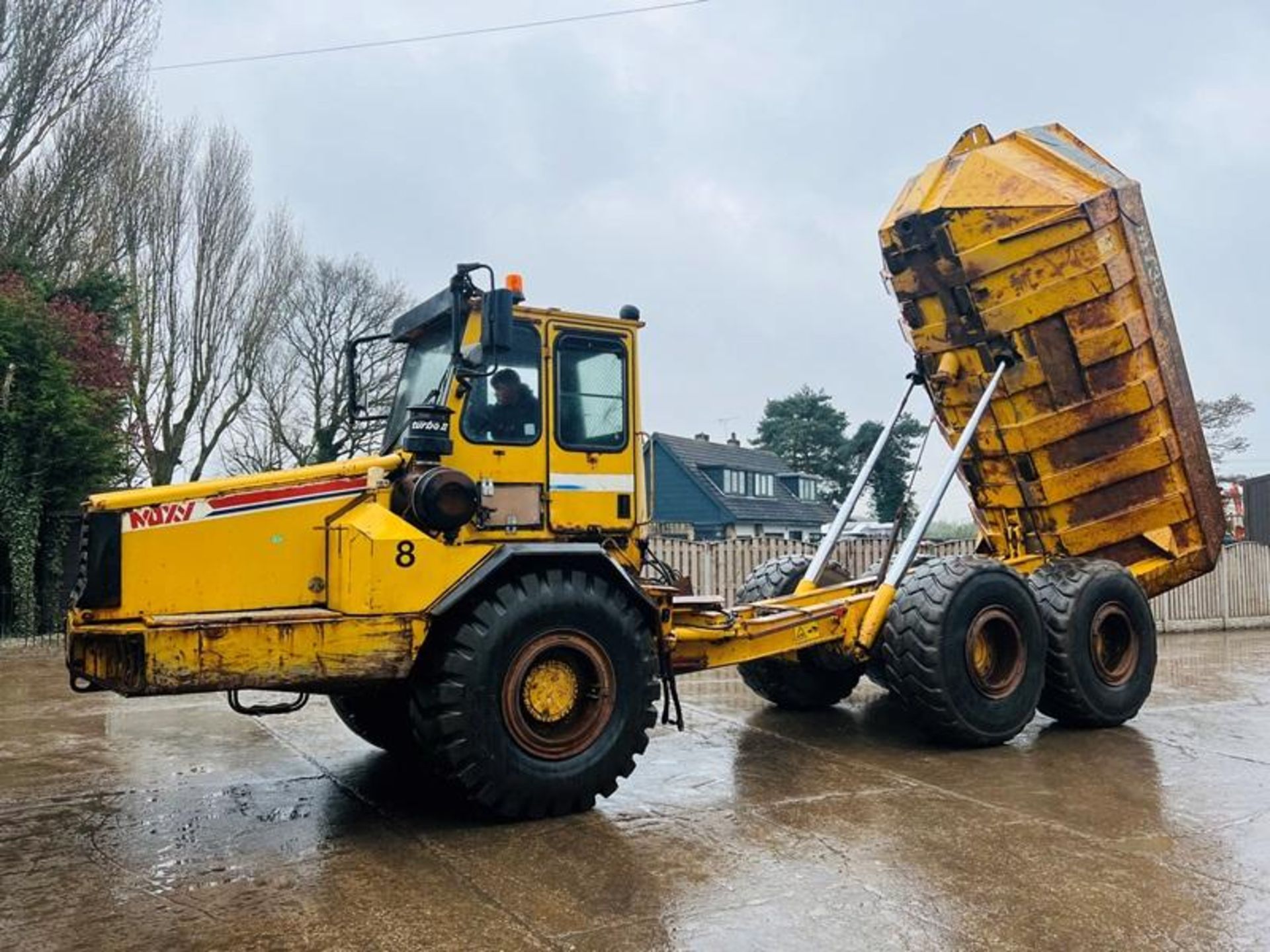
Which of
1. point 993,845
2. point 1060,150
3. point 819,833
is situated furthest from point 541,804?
point 1060,150

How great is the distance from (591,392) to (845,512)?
307cm

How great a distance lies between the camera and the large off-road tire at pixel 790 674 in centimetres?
805

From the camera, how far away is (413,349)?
605 centimetres

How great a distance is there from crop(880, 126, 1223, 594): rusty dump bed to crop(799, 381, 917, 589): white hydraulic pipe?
0.49 m

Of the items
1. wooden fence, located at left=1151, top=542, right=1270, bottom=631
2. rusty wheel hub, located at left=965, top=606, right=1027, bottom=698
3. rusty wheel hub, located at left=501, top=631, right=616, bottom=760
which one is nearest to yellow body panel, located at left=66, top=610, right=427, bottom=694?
rusty wheel hub, located at left=501, top=631, right=616, bottom=760

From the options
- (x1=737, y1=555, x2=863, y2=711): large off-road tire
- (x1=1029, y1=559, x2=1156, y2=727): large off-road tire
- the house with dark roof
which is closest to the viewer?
(x1=1029, y1=559, x2=1156, y2=727): large off-road tire

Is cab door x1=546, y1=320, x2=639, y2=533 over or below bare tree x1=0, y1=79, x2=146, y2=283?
below

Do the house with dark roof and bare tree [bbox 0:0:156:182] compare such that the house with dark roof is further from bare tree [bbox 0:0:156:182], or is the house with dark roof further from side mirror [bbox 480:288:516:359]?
side mirror [bbox 480:288:516:359]

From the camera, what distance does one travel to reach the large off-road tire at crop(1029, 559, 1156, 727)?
282 inches

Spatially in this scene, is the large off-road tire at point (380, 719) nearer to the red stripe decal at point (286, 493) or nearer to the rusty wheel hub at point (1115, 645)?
the red stripe decal at point (286, 493)

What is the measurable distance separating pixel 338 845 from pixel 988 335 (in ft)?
18.1

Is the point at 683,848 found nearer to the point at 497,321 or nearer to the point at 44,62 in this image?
the point at 497,321

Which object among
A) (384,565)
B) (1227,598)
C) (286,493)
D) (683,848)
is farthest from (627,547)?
(1227,598)

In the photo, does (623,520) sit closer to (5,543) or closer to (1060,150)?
(1060,150)
